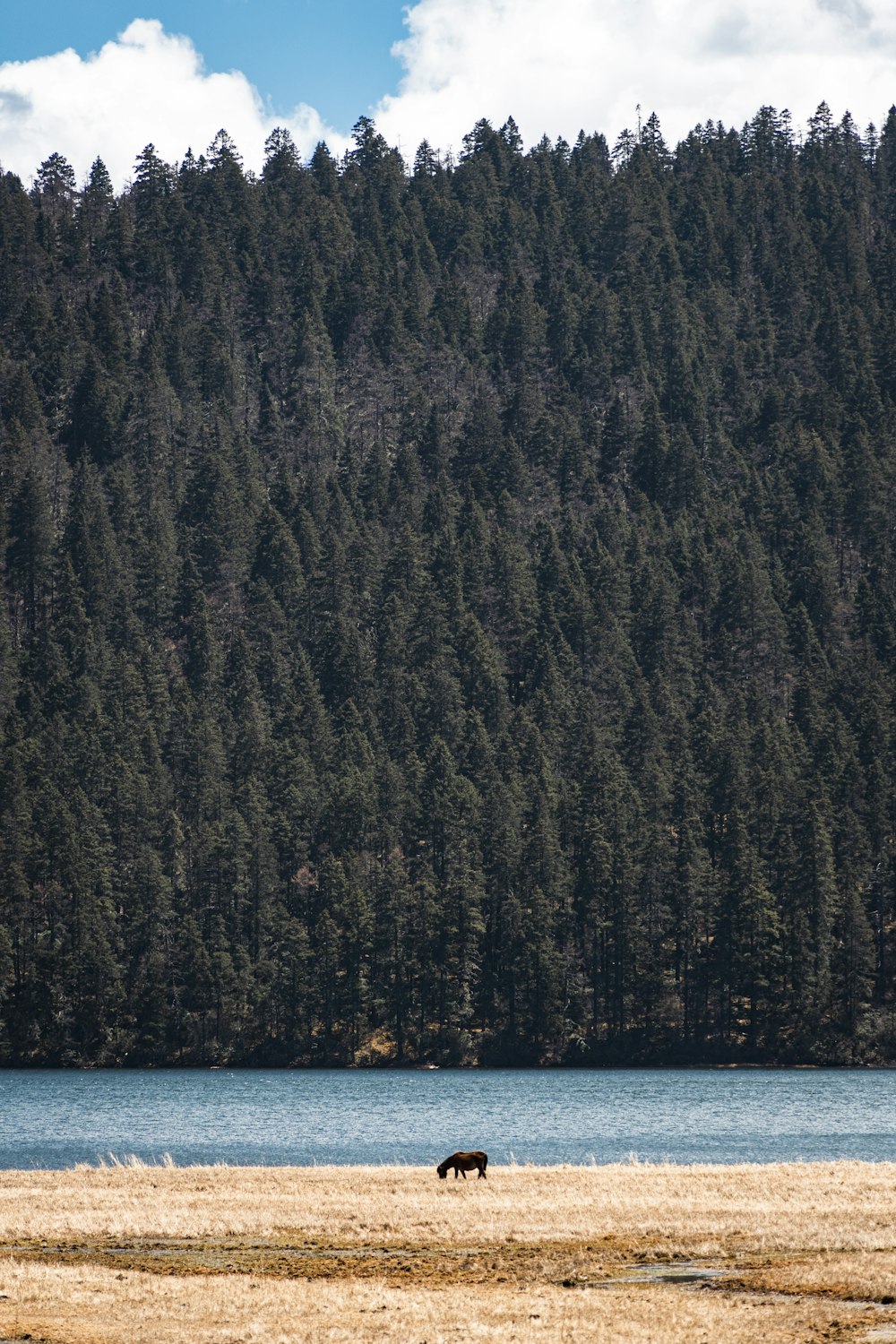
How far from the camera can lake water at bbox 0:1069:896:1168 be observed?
63.7 metres

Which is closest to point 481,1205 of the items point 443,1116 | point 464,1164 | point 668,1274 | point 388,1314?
point 464,1164

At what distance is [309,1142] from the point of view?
67.9 metres

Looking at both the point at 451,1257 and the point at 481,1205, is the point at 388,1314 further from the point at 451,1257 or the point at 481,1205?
the point at 481,1205

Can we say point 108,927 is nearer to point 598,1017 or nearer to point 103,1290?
point 598,1017

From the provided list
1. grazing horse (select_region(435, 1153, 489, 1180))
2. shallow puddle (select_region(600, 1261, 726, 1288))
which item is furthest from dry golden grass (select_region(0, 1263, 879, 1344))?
grazing horse (select_region(435, 1153, 489, 1180))

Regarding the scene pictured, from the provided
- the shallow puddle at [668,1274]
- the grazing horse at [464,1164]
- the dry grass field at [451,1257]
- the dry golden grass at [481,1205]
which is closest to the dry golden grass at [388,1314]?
the dry grass field at [451,1257]

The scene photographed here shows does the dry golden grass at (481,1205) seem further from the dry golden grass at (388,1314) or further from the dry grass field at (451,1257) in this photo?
the dry golden grass at (388,1314)

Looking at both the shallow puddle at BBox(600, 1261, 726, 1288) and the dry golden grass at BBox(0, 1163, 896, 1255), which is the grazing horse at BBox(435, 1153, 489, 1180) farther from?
the shallow puddle at BBox(600, 1261, 726, 1288)

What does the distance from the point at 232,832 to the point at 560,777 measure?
36.7 meters

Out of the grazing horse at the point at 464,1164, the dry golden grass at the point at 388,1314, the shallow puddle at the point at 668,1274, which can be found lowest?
the dry golden grass at the point at 388,1314

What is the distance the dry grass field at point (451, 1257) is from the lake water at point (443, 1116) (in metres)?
11.6

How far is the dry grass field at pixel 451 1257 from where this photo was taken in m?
26.2

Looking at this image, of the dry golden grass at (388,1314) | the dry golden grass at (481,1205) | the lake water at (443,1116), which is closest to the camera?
the dry golden grass at (388,1314)

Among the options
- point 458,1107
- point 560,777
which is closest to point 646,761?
point 560,777
